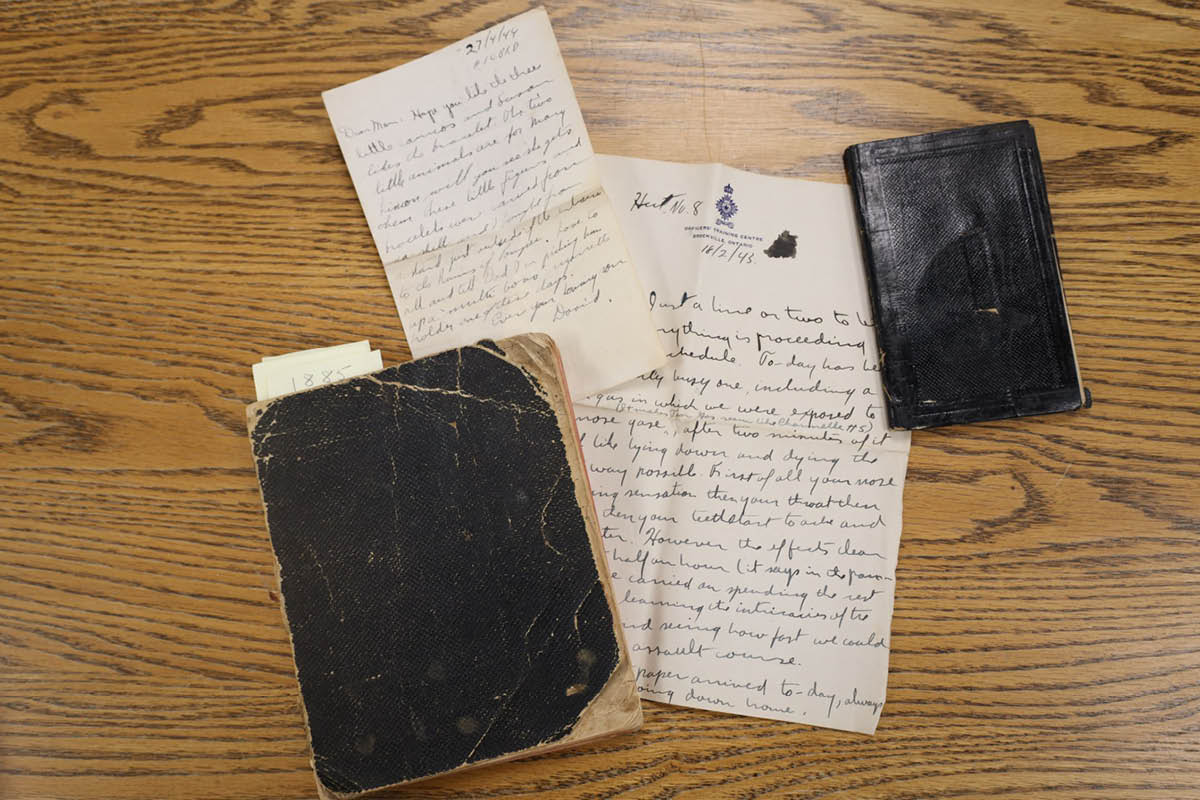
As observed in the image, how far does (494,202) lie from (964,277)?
1.37ft

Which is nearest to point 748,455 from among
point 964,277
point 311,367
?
point 964,277

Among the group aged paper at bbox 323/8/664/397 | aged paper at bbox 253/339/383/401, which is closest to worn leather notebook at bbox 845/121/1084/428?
aged paper at bbox 323/8/664/397

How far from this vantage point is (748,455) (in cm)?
70

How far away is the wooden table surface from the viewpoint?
0.69 meters

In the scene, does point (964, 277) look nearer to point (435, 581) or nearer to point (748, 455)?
point (748, 455)

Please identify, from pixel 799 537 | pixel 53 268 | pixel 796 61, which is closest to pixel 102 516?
pixel 53 268

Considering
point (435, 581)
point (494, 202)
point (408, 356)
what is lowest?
point (435, 581)

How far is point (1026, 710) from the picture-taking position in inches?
27.0

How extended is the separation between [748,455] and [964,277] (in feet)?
0.79

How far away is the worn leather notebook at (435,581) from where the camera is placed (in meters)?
0.64

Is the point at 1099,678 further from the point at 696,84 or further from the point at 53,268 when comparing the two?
the point at 53,268

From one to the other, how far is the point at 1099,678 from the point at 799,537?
284 millimetres

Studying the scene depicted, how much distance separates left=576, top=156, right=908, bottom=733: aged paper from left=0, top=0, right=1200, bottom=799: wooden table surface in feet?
0.10

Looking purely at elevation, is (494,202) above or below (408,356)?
above
